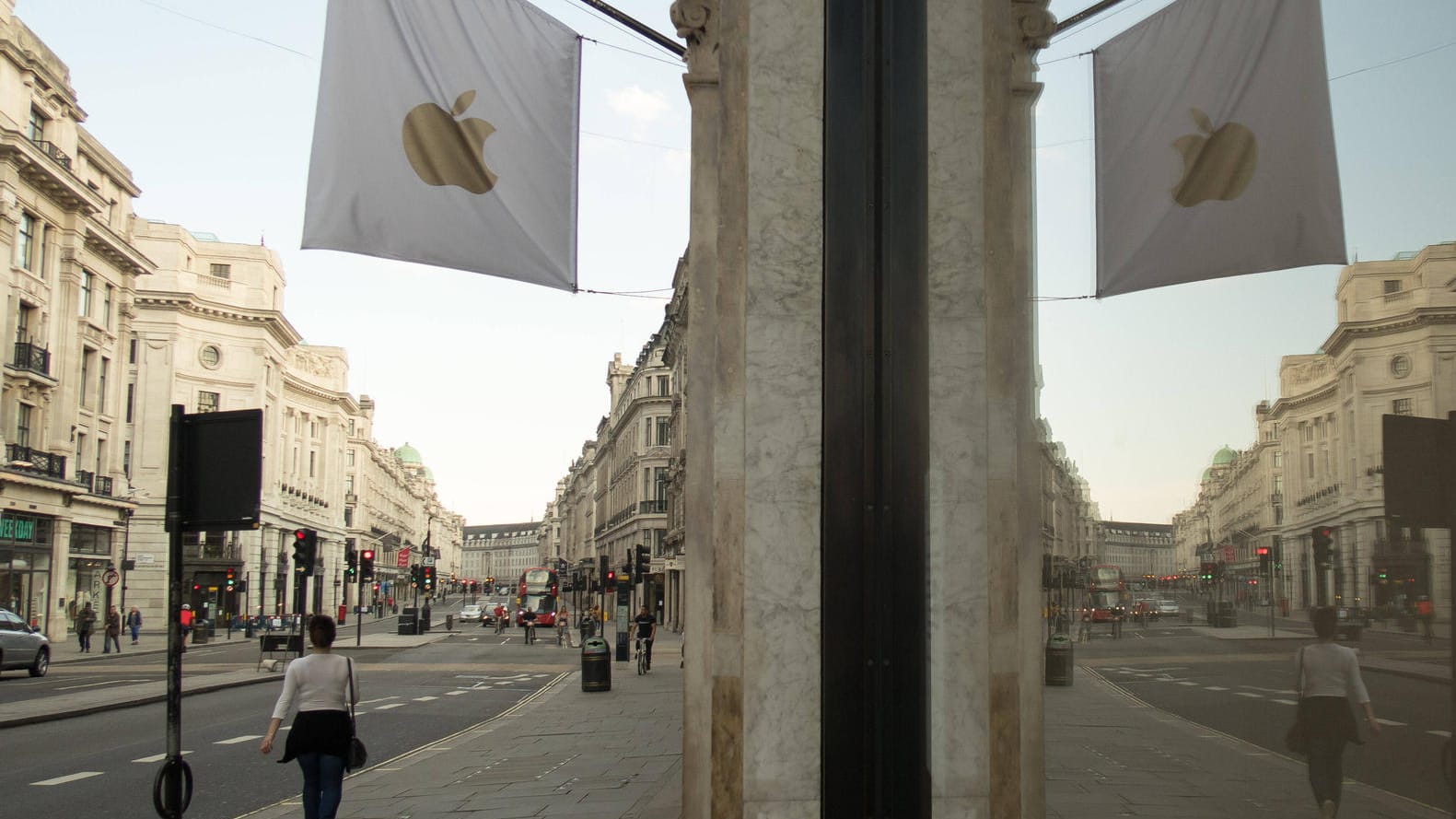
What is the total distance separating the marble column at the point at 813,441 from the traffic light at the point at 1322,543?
4.24 feet

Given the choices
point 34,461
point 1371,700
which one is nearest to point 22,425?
point 34,461

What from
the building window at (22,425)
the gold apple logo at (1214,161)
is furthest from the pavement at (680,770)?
the building window at (22,425)

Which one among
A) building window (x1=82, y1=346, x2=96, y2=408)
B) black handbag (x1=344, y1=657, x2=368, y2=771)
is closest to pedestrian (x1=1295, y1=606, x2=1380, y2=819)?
black handbag (x1=344, y1=657, x2=368, y2=771)

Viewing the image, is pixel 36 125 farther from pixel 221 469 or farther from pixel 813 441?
pixel 813 441

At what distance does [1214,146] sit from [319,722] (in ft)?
21.4

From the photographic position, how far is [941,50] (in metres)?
6.06

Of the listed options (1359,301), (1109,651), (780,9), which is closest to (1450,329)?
(1359,301)

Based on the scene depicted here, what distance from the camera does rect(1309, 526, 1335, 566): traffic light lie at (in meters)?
5.46

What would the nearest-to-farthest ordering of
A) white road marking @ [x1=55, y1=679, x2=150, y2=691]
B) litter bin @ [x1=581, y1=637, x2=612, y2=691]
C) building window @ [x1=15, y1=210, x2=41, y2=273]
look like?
litter bin @ [x1=581, y1=637, x2=612, y2=691]
white road marking @ [x1=55, y1=679, x2=150, y2=691]
building window @ [x1=15, y1=210, x2=41, y2=273]

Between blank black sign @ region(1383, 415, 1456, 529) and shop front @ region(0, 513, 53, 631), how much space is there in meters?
46.7

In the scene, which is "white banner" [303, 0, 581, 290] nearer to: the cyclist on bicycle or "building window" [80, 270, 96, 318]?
the cyclist on bicycle

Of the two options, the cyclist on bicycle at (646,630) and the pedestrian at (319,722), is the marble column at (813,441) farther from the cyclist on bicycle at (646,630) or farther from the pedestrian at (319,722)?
the cyclist on bicycle at (646,630)

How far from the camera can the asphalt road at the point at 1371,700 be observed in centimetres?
493

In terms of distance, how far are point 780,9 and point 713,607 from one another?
305 centimetres
